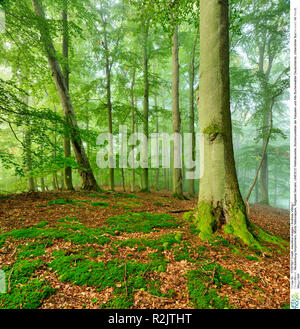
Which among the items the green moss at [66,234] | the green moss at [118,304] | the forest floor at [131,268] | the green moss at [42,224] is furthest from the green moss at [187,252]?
the green moss at [42,224]

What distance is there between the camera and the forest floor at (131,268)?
152 cm

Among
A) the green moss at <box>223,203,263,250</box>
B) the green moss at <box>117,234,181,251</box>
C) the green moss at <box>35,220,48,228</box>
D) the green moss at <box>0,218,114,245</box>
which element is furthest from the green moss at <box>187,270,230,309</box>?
the green moss at <box>35,220,48,228</box>

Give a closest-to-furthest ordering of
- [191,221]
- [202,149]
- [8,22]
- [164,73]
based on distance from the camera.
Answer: [202,149]
[191,221]
[8,22]
[164,73]

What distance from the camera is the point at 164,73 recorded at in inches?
620

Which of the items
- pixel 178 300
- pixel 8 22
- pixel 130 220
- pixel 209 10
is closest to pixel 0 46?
pixel 8 22

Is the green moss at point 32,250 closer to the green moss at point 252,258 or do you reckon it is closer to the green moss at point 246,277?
the green moss at point 246,277

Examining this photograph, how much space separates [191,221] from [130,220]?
1.42m

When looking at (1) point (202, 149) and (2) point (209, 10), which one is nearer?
(2) point (209, 10)

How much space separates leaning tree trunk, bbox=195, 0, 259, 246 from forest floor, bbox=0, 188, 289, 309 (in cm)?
41

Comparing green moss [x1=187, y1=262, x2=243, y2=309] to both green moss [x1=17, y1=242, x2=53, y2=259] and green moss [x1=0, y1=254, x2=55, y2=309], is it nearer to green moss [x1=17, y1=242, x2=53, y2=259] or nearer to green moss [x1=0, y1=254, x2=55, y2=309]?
green moss [x1=0, y1=254, x2=55, y2=309]

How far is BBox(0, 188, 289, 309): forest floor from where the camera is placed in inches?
59.7

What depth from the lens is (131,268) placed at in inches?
74.5
